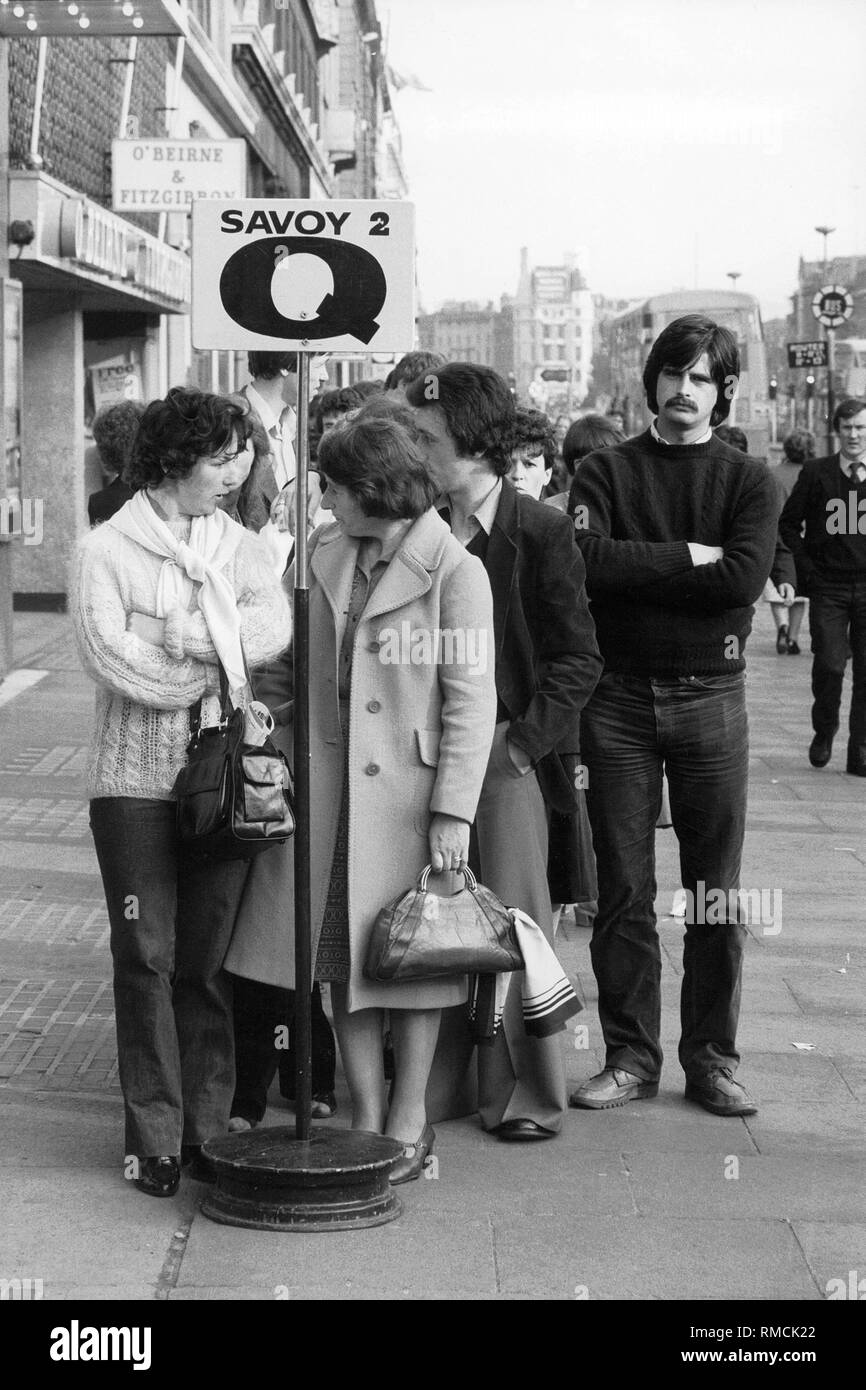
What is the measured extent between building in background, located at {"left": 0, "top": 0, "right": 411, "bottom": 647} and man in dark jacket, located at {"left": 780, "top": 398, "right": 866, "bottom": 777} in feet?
13.3

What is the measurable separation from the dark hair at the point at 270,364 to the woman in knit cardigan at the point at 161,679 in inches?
91.2

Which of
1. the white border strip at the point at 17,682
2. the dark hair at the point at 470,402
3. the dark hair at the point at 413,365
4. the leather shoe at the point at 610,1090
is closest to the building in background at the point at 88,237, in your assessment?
the white border strip at the point at 17,682

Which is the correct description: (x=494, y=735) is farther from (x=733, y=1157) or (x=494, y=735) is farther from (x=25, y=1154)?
(x=25, y=1154)

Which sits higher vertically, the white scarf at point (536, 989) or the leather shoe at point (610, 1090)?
the white scarf at point (536, 989)

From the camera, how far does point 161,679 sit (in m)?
4.69

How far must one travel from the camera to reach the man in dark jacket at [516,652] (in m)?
5.11

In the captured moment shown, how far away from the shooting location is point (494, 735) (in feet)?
17.0

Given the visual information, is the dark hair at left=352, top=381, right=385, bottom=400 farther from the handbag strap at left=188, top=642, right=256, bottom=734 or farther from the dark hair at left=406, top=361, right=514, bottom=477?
the handbag strap at left=188, top=642, right=256, bottom=734

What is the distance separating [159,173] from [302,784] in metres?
13.9

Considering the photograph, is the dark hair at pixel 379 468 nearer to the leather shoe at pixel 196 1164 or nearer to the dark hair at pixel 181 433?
the dark hair at pixel 181 433

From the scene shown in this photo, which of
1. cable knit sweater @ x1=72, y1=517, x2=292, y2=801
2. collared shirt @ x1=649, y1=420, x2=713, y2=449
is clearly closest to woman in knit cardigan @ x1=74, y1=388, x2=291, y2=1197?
cable knit sweater @ x1=72, y1=517, x2=292, y2=801

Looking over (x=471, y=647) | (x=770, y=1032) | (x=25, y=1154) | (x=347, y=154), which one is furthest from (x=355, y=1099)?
(x=347, y=154)

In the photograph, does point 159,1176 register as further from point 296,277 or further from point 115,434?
point 115,434

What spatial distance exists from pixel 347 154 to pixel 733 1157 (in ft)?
178
